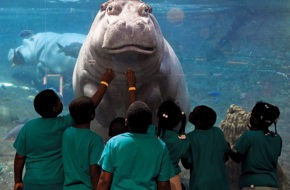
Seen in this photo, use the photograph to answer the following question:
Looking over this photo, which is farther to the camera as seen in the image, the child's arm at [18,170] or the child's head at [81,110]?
the child's arm at [18,170]

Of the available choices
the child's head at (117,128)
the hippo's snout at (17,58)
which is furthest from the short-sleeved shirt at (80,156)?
the hippo's snout at (17,58)

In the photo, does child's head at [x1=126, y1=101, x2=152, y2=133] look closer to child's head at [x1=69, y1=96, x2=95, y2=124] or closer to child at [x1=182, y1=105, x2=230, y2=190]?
child's head at [x1=69, y1=96, x2=95, y2=124]

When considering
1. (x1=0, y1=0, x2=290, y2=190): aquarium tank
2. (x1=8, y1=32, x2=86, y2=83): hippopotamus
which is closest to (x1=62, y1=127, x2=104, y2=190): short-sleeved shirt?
(x1=0, y1=0, x2=290, y2=190): aquarium tank

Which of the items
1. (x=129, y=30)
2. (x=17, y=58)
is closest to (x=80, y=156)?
(x=129, y=30)

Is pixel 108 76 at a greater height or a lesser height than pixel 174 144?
greater

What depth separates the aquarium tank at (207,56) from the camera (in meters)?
7.57

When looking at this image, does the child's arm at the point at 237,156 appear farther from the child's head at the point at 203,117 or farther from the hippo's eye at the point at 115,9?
the hippo's eye at the point at 115,9

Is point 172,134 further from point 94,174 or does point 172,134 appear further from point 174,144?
point 94,174

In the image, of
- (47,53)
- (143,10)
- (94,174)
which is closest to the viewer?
(94,174)

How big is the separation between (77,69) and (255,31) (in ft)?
18.6

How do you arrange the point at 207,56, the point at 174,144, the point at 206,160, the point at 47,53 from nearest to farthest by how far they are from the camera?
the point at 174,144
the point at 206,160
the point at 207,56
the point at 47,53

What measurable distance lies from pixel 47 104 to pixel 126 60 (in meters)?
1.06

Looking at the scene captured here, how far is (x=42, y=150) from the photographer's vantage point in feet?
10.2

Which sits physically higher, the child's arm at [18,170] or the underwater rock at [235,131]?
the child's arm at [18,170]
